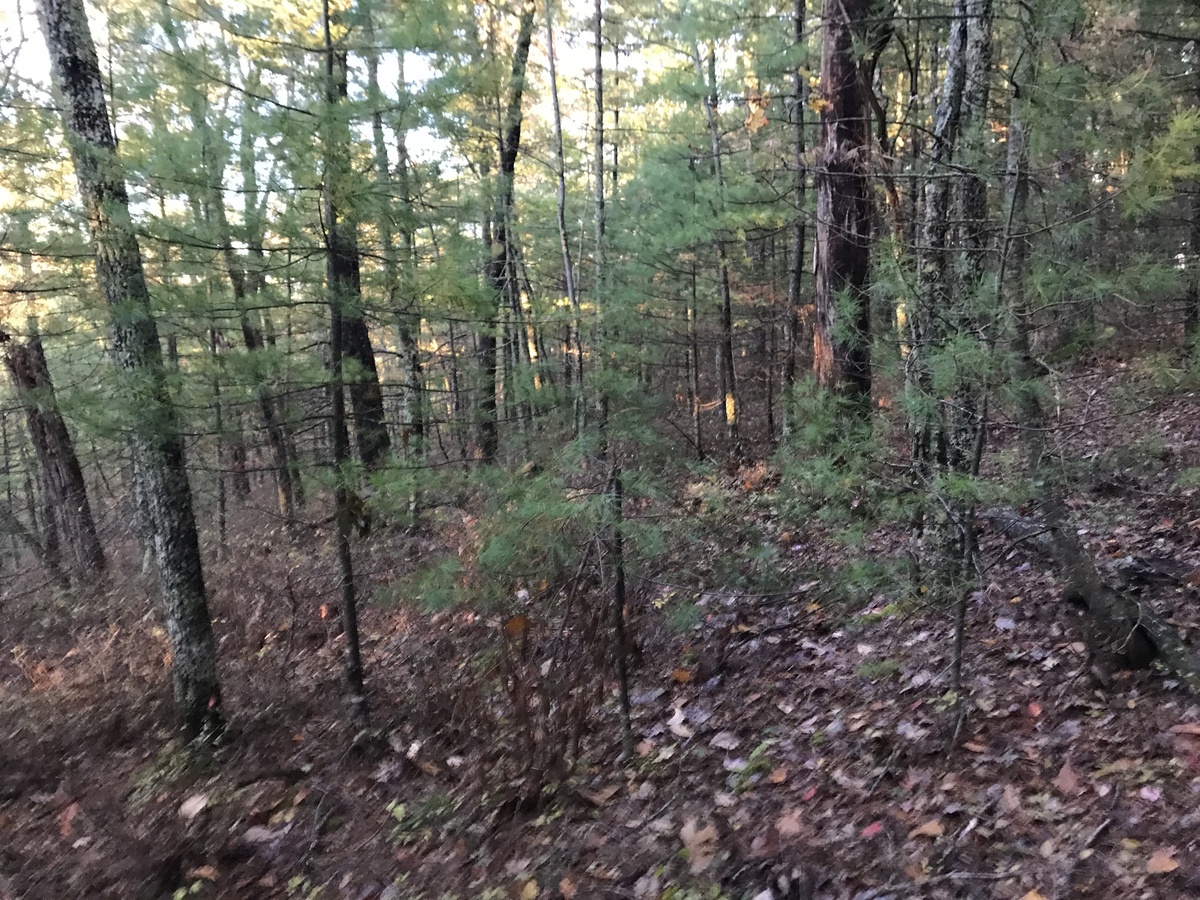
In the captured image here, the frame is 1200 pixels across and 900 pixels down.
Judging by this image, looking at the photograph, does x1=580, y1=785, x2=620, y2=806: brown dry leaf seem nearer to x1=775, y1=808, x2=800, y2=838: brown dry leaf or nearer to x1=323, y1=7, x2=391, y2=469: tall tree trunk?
x1=775, y1=808, x2=800, y2=838: brown dry leaf

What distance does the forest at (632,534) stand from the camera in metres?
3.81

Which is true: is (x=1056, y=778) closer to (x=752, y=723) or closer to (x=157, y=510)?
(x=752, y=723)

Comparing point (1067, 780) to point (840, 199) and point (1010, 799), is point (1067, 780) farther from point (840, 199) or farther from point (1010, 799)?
point (840, 199)

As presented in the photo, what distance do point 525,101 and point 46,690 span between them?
13681 millimetres

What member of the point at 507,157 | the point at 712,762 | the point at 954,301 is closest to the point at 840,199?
the point at 954,301

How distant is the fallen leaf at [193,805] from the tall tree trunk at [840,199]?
686 cm

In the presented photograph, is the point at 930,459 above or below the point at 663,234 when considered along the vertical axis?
below

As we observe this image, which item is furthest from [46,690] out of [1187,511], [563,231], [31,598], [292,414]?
[1187,511]

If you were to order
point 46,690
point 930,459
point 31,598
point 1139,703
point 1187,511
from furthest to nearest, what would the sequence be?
point 31,598, point 46,690, point 1187,511, point 930,459, point 1139,703

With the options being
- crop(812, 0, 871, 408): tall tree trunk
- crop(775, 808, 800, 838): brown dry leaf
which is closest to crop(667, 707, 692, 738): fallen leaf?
crop(775, 808, 800, 838): brown dry leaf

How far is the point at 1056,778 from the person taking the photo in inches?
149

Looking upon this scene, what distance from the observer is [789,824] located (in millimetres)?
4137

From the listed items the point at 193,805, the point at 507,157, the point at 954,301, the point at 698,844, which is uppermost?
the point at 507,157

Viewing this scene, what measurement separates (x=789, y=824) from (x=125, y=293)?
21.0 feet
